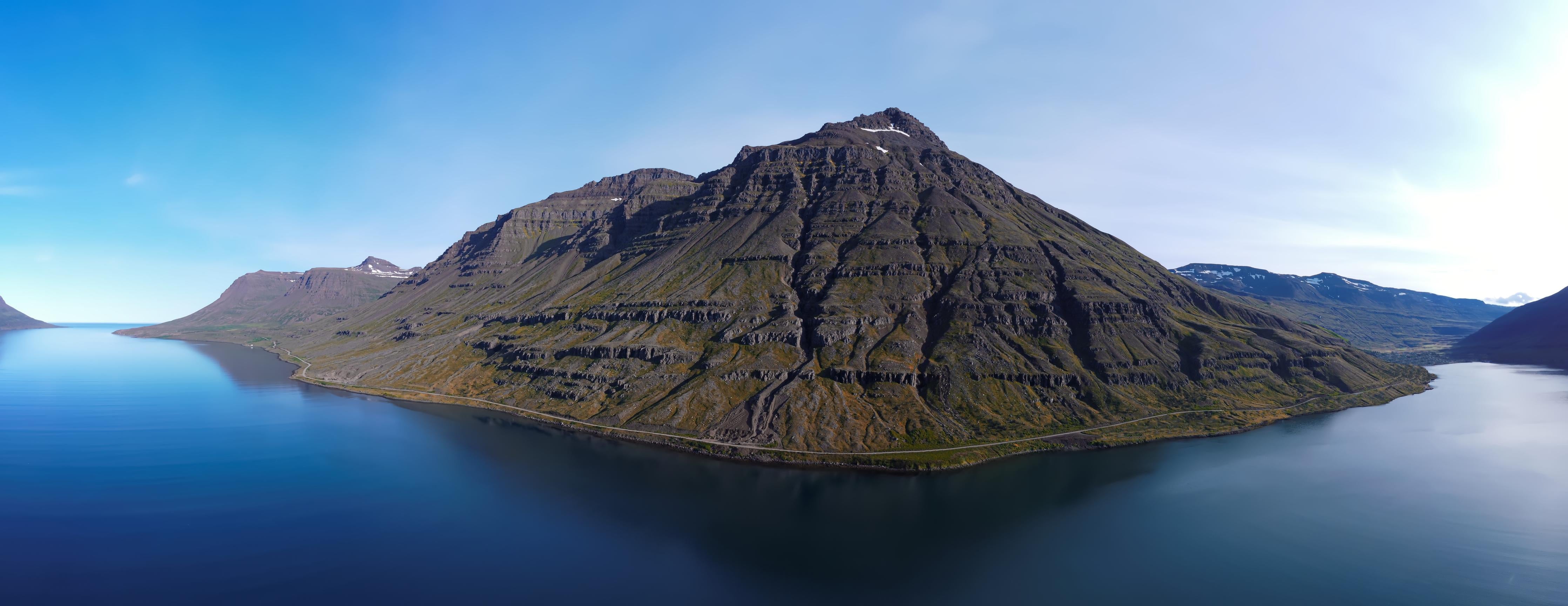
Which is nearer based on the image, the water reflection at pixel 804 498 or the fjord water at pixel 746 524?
the fjord water at pixel 746 524

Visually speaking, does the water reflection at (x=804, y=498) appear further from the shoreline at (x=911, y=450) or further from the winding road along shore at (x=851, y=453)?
the winding road along shore at (x=851, y=453)

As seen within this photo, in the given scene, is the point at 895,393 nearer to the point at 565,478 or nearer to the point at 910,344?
the point at 910,344

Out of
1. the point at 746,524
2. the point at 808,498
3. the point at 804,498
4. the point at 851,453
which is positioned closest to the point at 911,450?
the point at 851,453

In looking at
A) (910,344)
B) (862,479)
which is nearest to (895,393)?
(910,344)

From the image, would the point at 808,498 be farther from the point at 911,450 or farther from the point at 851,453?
the point at 911,450

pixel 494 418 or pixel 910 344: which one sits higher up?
pixel 910 344

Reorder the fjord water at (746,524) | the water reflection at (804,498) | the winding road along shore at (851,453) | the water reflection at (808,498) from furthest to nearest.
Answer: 1. the winding road along shore at (851,453)
2. the water reflection at (808,498)
3. the water reflection at (804,498)
4. the fjord water at (746,524)

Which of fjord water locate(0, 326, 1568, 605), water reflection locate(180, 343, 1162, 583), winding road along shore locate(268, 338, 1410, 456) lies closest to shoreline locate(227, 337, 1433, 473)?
winding road along shore locate(268, 338, 1410, 456)

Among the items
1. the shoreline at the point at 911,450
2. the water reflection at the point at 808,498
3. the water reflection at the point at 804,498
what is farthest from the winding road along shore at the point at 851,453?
the water reflection at the point at 808,498
